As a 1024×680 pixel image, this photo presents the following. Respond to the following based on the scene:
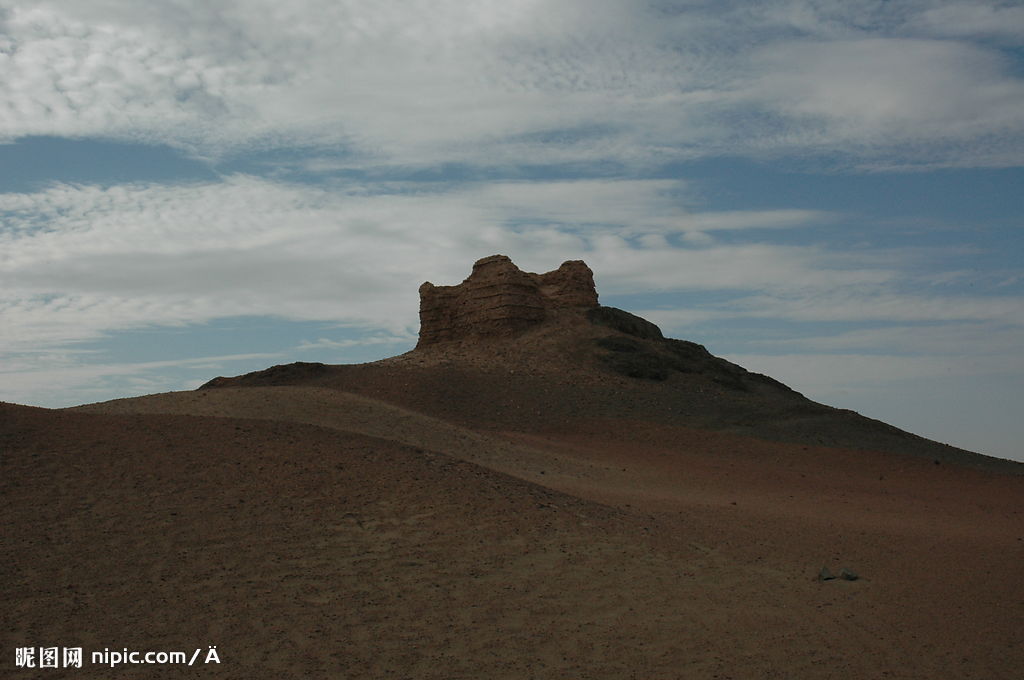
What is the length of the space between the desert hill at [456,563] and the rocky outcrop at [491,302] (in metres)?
19.1

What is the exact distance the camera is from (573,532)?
42.1 ft

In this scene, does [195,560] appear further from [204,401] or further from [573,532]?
[204,401]

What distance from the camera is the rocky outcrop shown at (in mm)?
40844

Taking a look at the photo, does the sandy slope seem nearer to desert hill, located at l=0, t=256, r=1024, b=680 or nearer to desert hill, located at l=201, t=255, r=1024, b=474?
desert hill, located at l=0, t=256, r=1024, b=680

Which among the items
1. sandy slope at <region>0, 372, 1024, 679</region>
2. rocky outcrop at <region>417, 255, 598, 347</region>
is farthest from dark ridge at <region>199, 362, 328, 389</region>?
sandy slope at <region>0, 372, 1024, 679</region>

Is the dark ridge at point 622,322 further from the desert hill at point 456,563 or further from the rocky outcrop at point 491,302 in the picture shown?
the desert hill at point 456,563

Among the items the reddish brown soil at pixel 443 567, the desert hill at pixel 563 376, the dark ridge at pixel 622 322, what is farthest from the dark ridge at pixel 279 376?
the reddish brown soil at pixel 443 567

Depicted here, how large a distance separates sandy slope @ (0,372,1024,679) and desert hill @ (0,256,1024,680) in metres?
0.04

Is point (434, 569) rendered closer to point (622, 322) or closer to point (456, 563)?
point (456, 563)

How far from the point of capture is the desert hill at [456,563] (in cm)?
873

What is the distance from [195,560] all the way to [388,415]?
14074mm

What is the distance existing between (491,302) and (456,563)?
99.9 ft

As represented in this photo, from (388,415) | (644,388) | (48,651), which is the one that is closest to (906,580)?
(48,651)

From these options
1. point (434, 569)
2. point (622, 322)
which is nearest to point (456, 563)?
point (434, 569)
